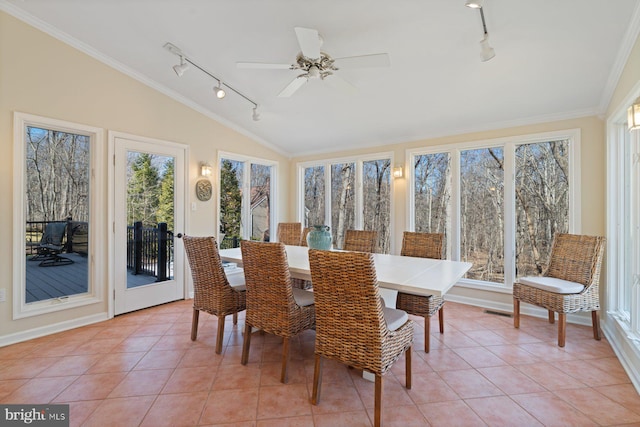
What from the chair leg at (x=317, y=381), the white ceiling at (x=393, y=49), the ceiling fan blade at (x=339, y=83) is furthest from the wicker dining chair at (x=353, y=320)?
the white ceiling at (x=393, y=49)

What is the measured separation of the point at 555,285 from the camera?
280cm

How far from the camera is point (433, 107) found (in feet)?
11.5

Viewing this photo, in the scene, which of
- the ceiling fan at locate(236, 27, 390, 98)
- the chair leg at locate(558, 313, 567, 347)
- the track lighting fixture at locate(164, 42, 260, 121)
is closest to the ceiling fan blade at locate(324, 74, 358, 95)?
the ceiling fan at locate(236, 27, 390, 98)

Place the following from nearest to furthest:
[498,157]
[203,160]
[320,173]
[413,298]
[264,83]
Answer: [413,298] → [264,83] → [498,157] → [203,160] → [320,173]

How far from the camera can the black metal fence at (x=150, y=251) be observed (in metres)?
3.67

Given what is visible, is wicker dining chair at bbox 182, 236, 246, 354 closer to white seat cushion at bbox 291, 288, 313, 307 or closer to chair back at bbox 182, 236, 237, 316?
chair back at bbox 182, 236, 237, 316

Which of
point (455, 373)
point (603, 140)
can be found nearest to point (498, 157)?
point (603, 140)

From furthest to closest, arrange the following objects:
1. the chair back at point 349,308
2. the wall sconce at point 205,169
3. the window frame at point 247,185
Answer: the window frame at point 247,185, the wall sconce at point 205,169, the chair back at point 349,308

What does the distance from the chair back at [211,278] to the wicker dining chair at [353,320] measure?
1062 mm

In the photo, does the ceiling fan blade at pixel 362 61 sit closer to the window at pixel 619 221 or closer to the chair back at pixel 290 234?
the window at pixel 619 221

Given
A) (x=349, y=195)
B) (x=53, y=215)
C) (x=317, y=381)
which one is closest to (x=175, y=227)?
(x=53, y=215)

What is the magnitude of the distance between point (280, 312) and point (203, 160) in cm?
300

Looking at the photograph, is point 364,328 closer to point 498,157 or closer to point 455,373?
point 455,373

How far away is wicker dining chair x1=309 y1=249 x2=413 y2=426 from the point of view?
163cm
